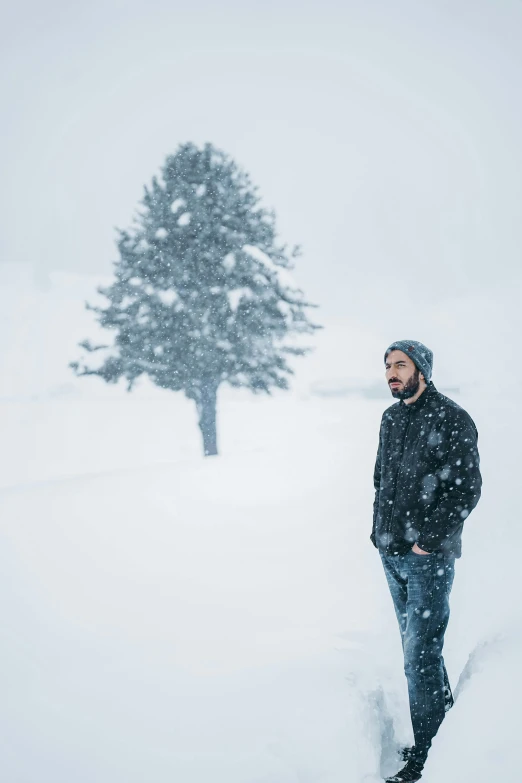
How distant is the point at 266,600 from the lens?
5.05 m

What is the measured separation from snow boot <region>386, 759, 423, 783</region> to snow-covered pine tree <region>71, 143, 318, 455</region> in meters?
11.5

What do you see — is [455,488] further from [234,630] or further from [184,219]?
[184,219]

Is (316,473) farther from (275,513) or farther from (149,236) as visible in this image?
(149,236)

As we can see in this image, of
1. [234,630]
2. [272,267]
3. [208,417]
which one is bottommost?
[234,630]

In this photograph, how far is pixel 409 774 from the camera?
8.63ft

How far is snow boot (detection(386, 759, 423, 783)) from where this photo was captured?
103 inches

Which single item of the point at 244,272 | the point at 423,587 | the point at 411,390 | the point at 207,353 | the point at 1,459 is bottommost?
the point at 1,459

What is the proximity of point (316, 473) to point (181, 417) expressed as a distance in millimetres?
21290

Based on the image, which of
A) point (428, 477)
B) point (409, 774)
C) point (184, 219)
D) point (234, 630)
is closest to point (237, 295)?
point (184, 219)

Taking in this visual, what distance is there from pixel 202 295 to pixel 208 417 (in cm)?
340

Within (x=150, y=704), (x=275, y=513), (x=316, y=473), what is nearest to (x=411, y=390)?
(x=150, y=704)

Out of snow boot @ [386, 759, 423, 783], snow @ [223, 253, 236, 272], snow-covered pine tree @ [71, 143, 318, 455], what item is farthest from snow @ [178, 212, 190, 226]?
snow boot @ [386, 759, 423, 783]

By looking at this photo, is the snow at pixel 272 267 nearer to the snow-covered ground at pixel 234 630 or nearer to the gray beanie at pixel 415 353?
the snow-covered ground at pixel 234 630

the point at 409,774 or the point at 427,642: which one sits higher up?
the point at 427,642
